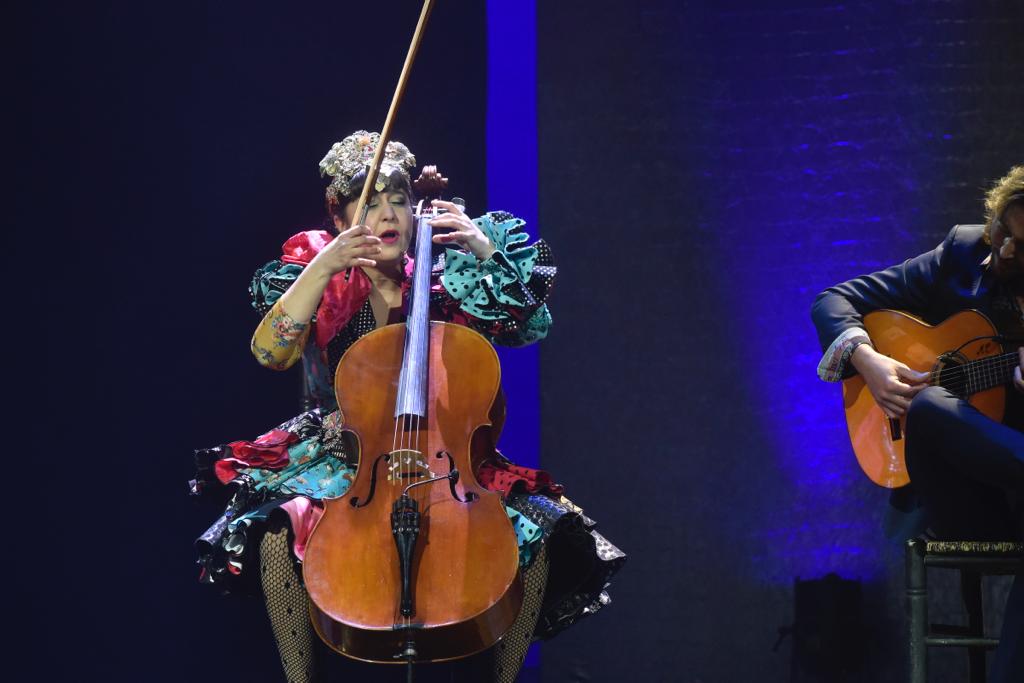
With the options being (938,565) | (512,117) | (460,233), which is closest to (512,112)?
(512,117)

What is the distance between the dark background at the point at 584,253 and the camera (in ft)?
9.48

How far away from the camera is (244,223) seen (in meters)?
3.05

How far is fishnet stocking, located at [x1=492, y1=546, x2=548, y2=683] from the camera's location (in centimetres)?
225

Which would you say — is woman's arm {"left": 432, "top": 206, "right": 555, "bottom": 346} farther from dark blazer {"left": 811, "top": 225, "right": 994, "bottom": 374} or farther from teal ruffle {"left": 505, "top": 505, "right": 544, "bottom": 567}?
dark blazer {"left": 811, "top": 225, "right": 994, "bottom": 374}

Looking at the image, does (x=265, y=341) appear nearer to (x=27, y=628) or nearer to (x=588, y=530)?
(x=588, y=530)

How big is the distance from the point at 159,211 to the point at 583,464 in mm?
1371

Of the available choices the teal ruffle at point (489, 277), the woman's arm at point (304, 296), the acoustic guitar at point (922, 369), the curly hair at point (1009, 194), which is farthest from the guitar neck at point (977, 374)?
the woman's arm at point (304, 296)

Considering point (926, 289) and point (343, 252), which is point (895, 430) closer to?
point (926, 289)

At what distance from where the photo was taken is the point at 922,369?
8.12 feet

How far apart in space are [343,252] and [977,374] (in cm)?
136

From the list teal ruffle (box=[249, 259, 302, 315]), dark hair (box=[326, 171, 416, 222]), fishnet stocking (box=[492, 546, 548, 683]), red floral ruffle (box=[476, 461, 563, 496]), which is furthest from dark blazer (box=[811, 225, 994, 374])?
teal ruffle (box=[249, 259, 302, 315])

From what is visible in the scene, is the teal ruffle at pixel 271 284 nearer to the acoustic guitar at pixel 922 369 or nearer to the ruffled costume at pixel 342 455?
the ruffled costume at pixel 342 455

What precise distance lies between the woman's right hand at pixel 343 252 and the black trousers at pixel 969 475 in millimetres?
1167

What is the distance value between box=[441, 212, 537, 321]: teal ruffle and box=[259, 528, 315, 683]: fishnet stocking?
658mm
